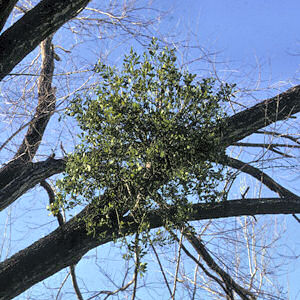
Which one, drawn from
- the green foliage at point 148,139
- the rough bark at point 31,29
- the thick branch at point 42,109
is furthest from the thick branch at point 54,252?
the thick branch at point 42,109

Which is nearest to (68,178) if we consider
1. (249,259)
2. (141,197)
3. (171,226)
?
(141,197)

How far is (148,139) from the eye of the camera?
7.43ft

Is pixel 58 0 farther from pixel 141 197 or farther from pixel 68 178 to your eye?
pixel 141 197

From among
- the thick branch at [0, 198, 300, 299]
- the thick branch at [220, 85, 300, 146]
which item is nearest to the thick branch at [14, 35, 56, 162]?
the thick branch at [0, 198, 300, 299]

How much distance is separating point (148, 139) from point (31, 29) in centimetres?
94

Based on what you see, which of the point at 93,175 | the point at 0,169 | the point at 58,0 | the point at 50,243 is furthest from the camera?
the point at 0,169

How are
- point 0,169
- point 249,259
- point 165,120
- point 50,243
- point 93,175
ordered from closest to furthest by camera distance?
1. point 165,120
2. point 93,175
3. point 50,243
4. point 0,169
5. point 249,259

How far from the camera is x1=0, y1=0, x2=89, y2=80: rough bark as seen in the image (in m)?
2.40

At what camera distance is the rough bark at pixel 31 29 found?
7.86 feet

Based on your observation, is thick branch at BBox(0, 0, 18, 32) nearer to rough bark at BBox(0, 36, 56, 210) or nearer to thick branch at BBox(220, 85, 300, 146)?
rough bark at BBox(0, 36, 56, 210)

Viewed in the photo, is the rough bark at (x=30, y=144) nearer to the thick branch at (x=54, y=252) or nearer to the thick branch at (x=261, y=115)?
the thick branch at (x=54, y=252)

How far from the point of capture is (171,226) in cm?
236

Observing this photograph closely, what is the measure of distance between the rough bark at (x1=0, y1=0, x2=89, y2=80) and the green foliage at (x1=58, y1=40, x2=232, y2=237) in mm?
423

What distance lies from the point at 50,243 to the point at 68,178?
2.62ft
